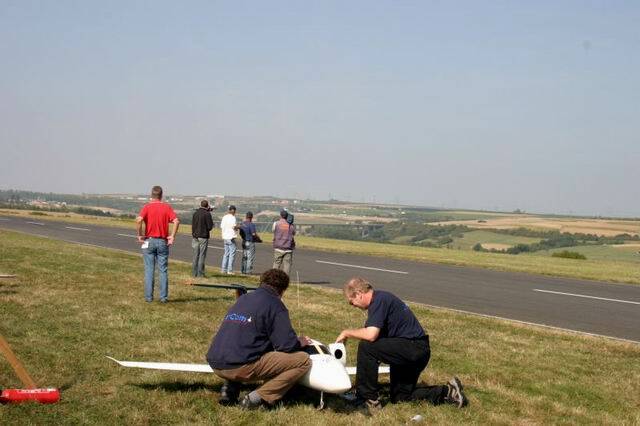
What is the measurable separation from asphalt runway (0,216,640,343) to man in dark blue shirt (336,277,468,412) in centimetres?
541

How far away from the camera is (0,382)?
7.70 metres

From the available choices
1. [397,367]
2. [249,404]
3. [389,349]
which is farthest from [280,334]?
[397,367]

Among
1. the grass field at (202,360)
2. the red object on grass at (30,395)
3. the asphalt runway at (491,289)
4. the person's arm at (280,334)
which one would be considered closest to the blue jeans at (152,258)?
the grass field at (202,360)

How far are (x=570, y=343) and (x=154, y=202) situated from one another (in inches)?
331

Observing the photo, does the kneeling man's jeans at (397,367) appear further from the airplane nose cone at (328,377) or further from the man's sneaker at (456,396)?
the airplane nose cone at (328,377)

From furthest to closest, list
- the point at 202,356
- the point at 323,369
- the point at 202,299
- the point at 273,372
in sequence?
the point at 202,299 < the point at 202,356 < the point at 323,369 < the point at 273,372

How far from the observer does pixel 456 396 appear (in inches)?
310

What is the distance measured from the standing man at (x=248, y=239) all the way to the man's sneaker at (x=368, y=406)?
1327 cm

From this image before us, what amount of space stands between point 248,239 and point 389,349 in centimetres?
1343

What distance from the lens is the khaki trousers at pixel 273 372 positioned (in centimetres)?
Answer: 708

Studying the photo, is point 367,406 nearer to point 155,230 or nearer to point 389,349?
point 389,349

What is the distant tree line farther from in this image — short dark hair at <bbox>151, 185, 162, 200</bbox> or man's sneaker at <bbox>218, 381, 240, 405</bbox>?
man's sneaker at <bbox>218, 381, 240, 405</bbox>

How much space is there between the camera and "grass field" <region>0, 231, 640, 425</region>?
282 inches

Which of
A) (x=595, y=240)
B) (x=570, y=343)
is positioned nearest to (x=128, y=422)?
(x=570, y=343)
